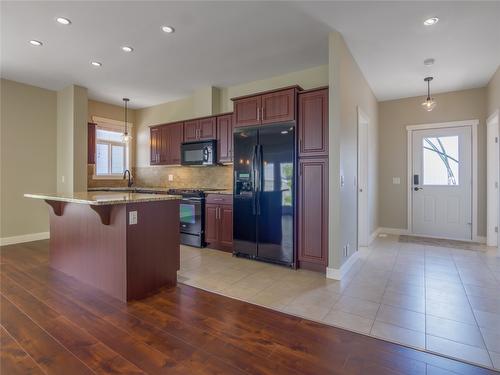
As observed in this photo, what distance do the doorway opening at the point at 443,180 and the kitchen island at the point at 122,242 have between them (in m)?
4.89

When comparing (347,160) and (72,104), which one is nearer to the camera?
(347,160)

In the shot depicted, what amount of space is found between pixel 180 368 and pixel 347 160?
2835mm

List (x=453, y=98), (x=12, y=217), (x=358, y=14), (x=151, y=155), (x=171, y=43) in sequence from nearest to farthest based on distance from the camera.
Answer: (x=358, y=14)
(x=171, y=43)
(x=12, y=217)
(x=453, y=98)
(x=151, y=155)

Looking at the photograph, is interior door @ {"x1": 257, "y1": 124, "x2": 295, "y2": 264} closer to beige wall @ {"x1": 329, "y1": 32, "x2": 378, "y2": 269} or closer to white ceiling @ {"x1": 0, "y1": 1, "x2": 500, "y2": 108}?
beige wall @ {"x1": 329, "y1": 32, "x2": 378, "y2": 269}

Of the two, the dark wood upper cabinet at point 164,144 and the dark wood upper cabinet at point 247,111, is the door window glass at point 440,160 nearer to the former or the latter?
the dark wood upper cabinet at point 247,111

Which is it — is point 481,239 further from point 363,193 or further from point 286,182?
point 286,182

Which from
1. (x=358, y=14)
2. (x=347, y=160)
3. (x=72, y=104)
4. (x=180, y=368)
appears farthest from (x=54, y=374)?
(x=72, y=104)

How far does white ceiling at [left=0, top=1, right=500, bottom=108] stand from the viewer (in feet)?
8.87

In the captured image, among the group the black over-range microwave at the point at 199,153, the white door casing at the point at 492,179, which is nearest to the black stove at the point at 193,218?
the black over-range microwave at the point at 199,153

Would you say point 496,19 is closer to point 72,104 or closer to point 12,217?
point 72,104

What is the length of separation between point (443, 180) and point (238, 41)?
182 inches

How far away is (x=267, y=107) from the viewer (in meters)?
3.63

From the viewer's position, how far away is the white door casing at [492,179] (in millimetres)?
4211

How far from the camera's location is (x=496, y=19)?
2.79 meters
